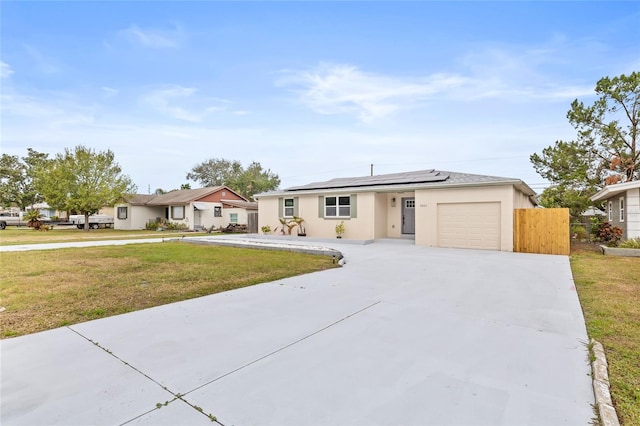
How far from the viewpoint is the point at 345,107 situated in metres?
16.8

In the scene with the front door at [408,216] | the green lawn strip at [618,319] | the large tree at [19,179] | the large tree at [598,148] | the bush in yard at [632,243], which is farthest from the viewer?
the large tree at [19,179]

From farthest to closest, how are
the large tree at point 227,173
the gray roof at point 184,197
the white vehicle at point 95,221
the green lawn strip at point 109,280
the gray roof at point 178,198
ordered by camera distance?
the large tree at point 227,173 → the white vehicle at point 95,221 → the gray roof at point 178,198 → the gray roof at point 184,197 → the green lawn strip at point 109,280

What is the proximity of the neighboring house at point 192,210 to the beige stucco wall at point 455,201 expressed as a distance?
56.2 feet

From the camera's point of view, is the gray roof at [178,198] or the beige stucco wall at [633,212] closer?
the beige stucco wall at [633,212]

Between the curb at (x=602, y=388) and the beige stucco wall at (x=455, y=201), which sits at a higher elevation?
the beige stucco wall at (x=455, y=201)

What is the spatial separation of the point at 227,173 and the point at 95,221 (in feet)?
62.8

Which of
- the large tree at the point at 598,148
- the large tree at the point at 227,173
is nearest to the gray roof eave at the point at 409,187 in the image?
the large tree at the point at 598,148

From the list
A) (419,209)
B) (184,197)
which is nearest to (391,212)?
(419,209)

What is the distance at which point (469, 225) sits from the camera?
12.6 metres

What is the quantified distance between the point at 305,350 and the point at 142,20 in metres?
Answer: 12.4

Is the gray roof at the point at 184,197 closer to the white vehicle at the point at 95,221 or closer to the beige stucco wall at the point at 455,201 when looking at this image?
the white vehicle at the point at 95,221

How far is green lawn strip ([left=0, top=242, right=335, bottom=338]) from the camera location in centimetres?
433

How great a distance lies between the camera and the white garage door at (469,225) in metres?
12.0

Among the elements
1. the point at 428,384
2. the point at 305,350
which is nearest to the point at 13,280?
the point at 305,350
